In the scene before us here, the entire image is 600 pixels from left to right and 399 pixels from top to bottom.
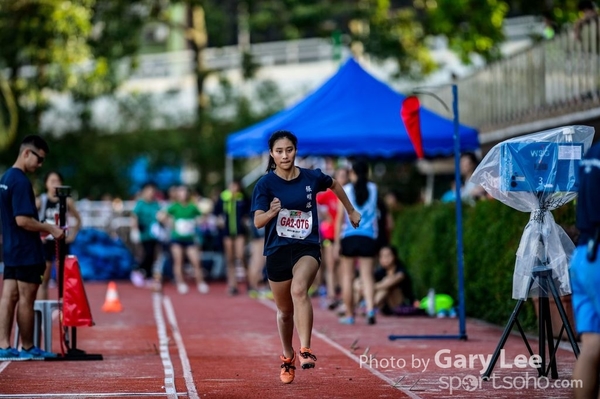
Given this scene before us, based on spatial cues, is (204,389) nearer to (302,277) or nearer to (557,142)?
(302,277)

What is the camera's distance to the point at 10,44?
35500 mm

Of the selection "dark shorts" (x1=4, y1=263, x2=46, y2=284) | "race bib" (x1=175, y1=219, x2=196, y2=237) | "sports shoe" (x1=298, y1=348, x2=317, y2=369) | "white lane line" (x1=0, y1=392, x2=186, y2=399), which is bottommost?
"white lane line" (x1=0, y1=392, x2=186, y2=399)

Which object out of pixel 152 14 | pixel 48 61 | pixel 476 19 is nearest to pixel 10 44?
pixel 48 61

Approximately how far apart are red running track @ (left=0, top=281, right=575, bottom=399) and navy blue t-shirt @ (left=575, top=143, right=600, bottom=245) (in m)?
2.28

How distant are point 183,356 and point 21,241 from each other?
2.03m

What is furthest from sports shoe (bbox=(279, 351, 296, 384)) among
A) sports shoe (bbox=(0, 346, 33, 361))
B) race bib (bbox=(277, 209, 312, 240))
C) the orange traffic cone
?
the orange traffic cone

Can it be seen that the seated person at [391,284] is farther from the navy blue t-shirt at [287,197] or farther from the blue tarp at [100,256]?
the blue tarp at [100,256]

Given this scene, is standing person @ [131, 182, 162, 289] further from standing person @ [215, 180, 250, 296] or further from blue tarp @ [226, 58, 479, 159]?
blue tarp @ [226, 58, 479, 159]

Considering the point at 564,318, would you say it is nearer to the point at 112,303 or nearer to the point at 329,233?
the point at 329,233

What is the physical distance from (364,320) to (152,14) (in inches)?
806

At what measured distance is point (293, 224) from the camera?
1019 centimetres

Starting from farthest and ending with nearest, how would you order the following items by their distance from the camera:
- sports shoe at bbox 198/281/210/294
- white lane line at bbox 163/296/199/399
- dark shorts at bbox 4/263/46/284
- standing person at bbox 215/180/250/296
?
sports shoe at bbox 198/281/210/294
standing person at bbox 215/180/250/296
dark shorts at bbox 4/263/46/284
white lane line at bbox 163/296/199/399

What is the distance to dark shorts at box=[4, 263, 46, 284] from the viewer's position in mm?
11898

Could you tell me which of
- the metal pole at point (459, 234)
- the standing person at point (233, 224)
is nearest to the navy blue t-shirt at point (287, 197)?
the metal pole at point (459, 234)
